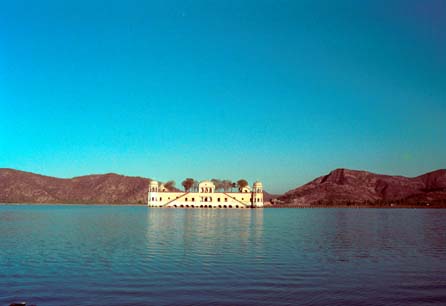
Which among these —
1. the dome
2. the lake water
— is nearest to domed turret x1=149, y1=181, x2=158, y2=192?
the dome

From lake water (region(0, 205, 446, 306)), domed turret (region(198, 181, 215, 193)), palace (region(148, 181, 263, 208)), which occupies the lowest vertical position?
lake water (region(0, 205, 446, 306))

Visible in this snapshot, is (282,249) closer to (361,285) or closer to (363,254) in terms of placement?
(363,254)

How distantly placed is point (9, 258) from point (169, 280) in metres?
12.5

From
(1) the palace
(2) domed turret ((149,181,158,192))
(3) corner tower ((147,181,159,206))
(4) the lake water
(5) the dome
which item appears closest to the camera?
(4) the lake water

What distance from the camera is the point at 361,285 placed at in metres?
20.2

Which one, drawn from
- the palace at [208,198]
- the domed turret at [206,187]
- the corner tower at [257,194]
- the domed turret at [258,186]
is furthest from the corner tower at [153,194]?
the domed turret at [258,186]

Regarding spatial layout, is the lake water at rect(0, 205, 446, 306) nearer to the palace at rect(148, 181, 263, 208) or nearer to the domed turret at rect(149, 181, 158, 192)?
the palace at rect(148, 181, 263, 208)

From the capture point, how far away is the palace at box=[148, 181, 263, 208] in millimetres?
187125

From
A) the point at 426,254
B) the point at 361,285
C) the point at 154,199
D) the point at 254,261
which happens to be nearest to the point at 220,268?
the point at 254,261

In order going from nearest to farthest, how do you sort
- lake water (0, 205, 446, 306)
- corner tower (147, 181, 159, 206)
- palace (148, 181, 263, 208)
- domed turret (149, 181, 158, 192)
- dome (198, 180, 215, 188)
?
lake water (0, 205, 446, 306)
palace (148, 181, 263, 208)
corner tower (147, 181, 159, 206)
dome (198, 180, 215, 188)
domed turret (149, 181, 158, 192)

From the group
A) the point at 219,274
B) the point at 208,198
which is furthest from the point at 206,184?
the point at 219,274

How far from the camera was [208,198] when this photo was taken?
188m

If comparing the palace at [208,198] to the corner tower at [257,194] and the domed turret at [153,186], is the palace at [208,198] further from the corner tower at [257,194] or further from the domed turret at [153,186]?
the domed turret at [153,186]

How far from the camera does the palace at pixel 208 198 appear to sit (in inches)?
7367
